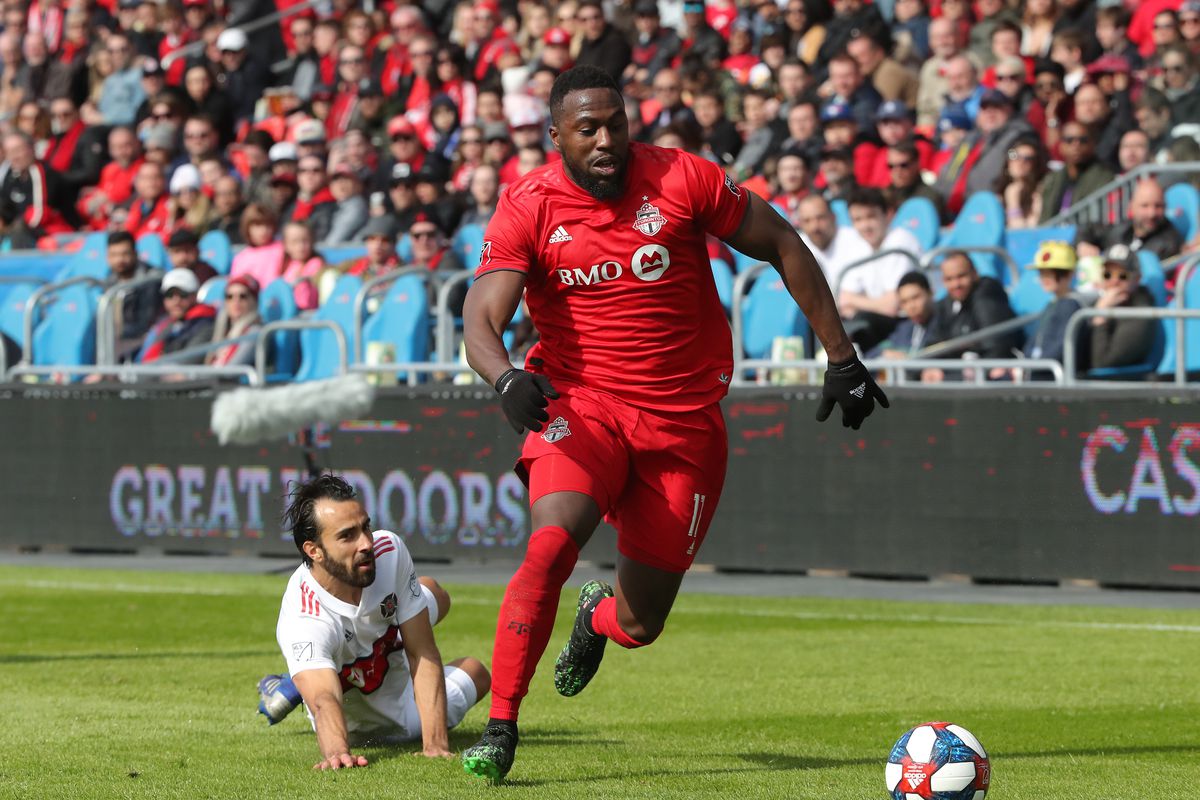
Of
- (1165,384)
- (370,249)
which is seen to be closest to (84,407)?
(370,249)

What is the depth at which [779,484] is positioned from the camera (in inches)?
586

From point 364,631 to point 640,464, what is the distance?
4.00 ft

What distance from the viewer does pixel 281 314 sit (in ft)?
60.1

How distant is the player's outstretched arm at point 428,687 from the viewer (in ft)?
24.2

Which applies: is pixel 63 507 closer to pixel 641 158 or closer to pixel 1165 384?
pixel 1165 384

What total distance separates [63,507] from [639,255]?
1194cm

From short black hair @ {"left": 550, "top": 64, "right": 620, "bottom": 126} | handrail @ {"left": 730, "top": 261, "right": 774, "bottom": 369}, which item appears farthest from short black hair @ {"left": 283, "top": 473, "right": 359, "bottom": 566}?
handrail @ {"left": 730, "top": 261, "right": 774, "bottom": 369}

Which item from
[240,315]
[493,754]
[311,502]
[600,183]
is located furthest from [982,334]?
[493,754]

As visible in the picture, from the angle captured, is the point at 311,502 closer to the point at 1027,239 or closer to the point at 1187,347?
the point at 1187,347

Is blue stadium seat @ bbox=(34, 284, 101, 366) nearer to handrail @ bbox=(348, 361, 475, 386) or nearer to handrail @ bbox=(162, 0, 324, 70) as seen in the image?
handrail @ bbox=(348, 361, 475, 386)

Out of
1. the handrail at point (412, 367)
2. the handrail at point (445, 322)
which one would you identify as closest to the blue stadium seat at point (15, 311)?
the handrail at point (412, 367)

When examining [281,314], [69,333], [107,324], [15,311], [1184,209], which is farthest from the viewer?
[15,311]

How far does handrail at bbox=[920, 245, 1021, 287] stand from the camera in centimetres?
1518

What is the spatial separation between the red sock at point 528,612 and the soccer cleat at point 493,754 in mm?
61
